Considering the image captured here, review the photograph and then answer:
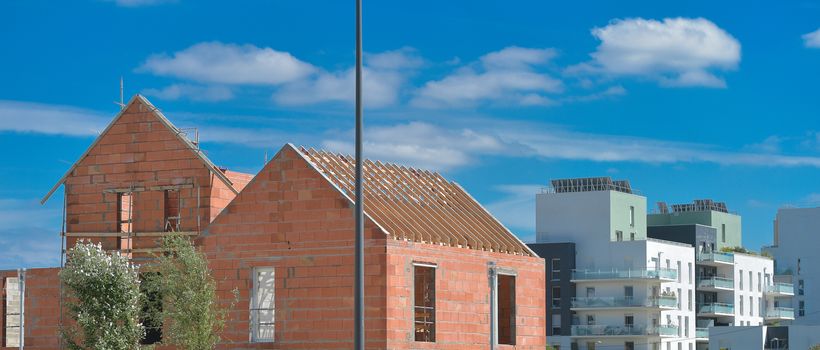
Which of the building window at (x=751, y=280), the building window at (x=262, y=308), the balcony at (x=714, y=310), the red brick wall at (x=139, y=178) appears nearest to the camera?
the building window at (x=262, y=308)

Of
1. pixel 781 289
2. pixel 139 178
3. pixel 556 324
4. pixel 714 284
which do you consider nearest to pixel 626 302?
pixel 556 324

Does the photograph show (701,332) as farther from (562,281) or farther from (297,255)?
(297,255)

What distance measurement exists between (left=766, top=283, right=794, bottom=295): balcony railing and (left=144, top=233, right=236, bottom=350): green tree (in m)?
104

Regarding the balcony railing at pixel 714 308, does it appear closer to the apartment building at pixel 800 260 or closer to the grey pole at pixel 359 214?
the apartment building at pixel 800 260

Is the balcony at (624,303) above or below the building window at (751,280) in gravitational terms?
below

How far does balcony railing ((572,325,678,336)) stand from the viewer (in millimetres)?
117562

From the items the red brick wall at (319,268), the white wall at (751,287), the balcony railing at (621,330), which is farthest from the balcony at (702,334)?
the red brick wall at (319,268)

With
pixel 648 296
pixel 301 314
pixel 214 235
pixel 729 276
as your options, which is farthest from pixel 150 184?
pixel 729 276

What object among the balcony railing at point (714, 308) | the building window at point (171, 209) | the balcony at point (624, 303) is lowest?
the balcony railing at point (714, 308)

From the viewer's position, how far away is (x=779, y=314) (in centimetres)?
13688

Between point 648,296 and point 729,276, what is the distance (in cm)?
1628

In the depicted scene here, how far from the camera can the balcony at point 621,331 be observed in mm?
117562

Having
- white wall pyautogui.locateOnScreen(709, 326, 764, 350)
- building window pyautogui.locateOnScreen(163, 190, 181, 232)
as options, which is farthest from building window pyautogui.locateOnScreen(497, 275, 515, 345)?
white wall pyautogui.locateOnScreen(709, 326, 764, 350)

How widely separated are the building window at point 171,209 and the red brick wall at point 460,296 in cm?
1056
